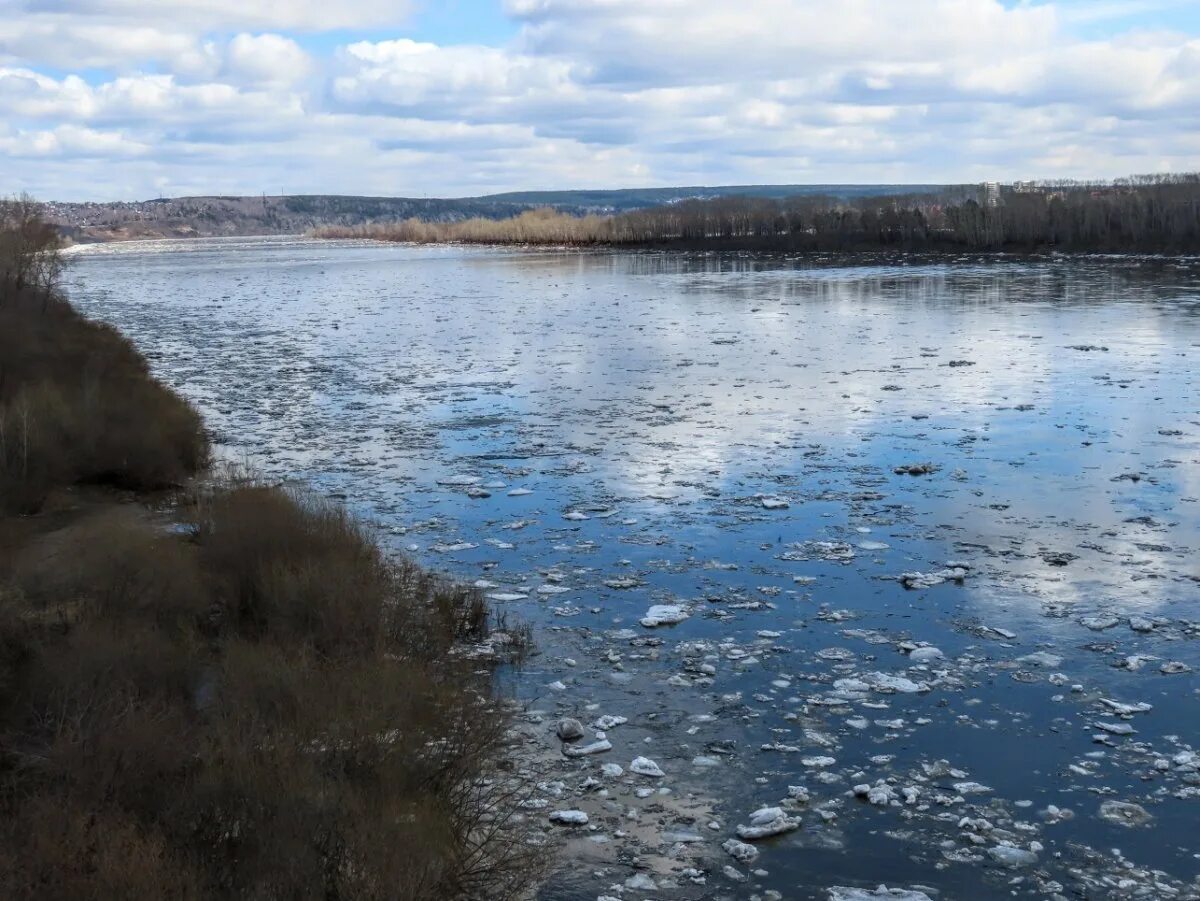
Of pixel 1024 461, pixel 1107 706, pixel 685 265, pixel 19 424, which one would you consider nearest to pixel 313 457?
pixel 19 424

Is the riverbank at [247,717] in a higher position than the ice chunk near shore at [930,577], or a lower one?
higher

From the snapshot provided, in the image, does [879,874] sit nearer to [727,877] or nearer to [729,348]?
[727,877]

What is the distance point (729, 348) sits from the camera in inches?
958

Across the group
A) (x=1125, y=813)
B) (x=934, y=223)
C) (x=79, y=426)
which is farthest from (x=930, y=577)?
(x=934, y=223)

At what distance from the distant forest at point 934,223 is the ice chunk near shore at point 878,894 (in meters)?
54.4

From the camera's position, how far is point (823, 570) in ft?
31.2

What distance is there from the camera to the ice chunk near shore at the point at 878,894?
5.04 metres

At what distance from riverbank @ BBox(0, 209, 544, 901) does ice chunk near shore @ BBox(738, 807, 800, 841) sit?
3.64ft

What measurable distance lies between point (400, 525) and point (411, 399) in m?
8.14

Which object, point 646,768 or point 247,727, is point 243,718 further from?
point 646,768

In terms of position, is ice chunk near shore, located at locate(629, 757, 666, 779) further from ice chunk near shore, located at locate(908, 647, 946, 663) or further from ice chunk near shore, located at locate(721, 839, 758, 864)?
ice chunk near shore, located at locate(908, 647, 946, 663)

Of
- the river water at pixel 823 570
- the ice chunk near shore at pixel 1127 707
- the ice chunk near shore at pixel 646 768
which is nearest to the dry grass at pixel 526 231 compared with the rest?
the river water at pixel 823 570

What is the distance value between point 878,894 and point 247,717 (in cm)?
292

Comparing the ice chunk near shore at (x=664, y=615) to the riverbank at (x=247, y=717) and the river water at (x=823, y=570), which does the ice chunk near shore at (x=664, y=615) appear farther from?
the riverbank at (x=247, y=717)
